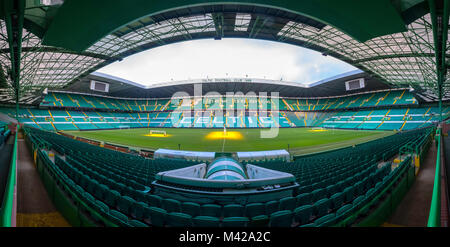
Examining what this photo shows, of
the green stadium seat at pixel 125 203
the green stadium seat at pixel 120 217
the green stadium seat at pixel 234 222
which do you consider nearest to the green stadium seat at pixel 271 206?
the green stadium seat at pixel 234 222

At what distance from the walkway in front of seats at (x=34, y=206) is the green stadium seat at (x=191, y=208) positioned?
2.84m

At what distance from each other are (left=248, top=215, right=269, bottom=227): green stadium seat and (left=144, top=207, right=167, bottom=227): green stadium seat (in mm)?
1657

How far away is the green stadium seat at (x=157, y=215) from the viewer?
309 cm

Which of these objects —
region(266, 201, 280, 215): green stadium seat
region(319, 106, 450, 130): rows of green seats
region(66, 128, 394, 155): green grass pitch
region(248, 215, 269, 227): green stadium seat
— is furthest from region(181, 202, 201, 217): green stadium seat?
region(319, 106, 450, 130): rows of green seats

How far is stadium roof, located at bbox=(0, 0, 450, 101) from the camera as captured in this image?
8289 mm

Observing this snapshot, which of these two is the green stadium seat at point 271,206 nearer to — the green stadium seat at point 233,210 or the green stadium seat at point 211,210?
the green stadium seat at point 233,210

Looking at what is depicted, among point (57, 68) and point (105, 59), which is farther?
point (57, 68)

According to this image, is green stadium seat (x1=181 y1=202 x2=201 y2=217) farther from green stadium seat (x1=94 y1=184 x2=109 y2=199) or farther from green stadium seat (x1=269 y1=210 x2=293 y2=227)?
green stadium seat (x1=94 y1=184 x2=109 y2=199)

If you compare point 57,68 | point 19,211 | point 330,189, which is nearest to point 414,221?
point 330,189

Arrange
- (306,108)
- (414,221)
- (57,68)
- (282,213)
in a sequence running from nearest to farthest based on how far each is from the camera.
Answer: (282,213) → (414,221) → (57,68) → (306,108)

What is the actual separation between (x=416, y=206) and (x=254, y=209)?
486 centimetres
